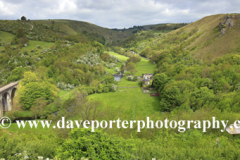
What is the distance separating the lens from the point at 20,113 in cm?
4700

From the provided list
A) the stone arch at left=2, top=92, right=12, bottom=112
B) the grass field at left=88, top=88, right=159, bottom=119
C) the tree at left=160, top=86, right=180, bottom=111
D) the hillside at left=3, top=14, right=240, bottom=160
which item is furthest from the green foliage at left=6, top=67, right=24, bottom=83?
the tree at left=160, top=86, right=180, bottom=111

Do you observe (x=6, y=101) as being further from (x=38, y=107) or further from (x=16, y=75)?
(x=16, y=75)

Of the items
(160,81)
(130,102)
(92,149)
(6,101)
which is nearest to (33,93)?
(6,101)

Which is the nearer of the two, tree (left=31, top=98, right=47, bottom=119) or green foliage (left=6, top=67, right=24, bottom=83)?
tree (left=31, top=98, right=47, bottom=119)

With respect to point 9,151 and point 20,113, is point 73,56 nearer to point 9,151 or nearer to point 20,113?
point 20,113

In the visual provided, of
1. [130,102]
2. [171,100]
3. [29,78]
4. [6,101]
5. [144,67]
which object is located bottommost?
[130,102]

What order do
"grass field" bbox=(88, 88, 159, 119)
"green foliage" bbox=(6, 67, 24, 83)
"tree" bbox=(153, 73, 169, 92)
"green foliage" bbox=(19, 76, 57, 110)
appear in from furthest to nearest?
"tree" bbox=(153, 73, 169, 92) → "green foliage" bbox=(6, 67, 24, 83) → "green foliage" bbox=(19, 76, 57, 110) → "grass field" bbox=(88, 88, 159, 119)

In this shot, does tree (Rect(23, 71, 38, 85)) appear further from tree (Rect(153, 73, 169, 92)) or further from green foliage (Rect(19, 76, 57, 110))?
tree (Rect(153, 73, 169, 92))

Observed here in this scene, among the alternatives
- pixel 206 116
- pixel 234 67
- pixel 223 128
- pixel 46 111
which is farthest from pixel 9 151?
pixel 234 67

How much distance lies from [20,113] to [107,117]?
100 ft

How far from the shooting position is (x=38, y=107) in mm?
46219

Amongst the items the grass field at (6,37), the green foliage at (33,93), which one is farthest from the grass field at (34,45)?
the green foliage at (33,93)

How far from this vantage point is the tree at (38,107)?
Result: 45.3 m

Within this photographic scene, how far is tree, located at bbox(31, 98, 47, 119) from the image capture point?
45319 millimetres
